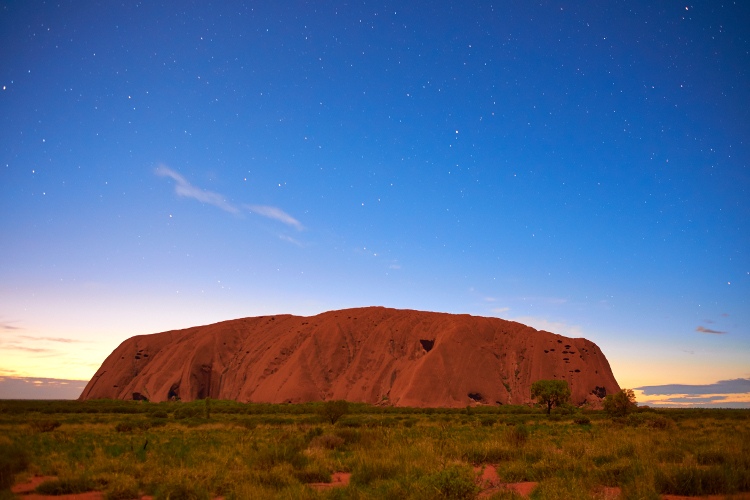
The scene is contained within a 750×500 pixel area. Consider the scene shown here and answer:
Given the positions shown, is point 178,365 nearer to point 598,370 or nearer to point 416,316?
point 416,316

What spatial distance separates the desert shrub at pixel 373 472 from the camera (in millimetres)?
10805

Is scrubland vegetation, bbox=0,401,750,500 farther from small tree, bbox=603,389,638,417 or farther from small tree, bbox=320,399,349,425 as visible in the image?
small tree, bbox=603,389,638,417

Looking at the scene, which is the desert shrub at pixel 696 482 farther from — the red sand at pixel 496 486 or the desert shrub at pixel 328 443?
the desert shrub at pixel 328 443

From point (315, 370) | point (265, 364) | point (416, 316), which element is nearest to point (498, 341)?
point (416, 316)

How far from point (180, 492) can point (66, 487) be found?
11.6ft

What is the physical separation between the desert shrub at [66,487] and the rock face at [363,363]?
7758 centimetres

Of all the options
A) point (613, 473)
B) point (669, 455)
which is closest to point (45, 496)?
point (613, 473)

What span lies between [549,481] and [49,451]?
725 inches

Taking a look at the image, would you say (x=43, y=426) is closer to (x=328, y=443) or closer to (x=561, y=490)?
(x=328, y=443)

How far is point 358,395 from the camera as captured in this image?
297 feet

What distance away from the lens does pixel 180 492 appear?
9.45 meters

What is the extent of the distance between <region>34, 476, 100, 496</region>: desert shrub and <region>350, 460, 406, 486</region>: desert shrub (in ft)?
22.5

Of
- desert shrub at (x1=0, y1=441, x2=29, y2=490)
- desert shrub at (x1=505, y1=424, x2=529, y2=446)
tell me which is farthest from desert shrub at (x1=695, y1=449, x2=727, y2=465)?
desert shrub at (x1=0, y1=441, x2=29, y2=490)

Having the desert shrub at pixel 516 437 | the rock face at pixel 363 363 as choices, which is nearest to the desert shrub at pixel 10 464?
the desert shrub at pixel 516 437
